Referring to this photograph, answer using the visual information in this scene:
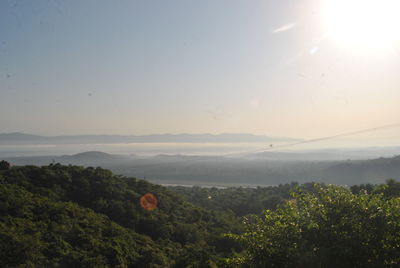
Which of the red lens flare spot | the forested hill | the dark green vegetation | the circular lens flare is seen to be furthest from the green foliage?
the red lens flare spot

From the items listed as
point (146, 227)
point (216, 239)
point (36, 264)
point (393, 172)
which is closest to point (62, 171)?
point (146, 227)

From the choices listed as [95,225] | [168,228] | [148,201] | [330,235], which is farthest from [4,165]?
[330,235]

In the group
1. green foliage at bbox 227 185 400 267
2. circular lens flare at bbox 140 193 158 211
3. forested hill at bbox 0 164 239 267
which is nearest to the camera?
green foliage at bbox 227 185 400 267

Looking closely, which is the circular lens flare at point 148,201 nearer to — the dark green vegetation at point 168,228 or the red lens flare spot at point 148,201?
the red lens flare spot at point 148,201

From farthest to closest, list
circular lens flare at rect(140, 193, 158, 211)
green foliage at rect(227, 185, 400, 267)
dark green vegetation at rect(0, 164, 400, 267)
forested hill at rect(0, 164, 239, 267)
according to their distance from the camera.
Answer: circular lens flare at rect(140, 193, 158, 211)
forested hill at rect(0, 164, 239, 267)
dark green vegetation at rect(0, 164, 400, 267)
green foliage at rect(227, 185, 400, 267)

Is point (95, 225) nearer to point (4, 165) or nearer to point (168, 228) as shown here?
point (168, 228)

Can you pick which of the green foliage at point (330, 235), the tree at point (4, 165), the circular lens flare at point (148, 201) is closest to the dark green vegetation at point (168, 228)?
the green foliage at point (330, 235)

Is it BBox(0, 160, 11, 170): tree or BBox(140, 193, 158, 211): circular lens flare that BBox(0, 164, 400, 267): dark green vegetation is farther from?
BBox(0, 160, 11, 170): tree

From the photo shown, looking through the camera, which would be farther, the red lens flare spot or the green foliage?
the red lens flare spot
